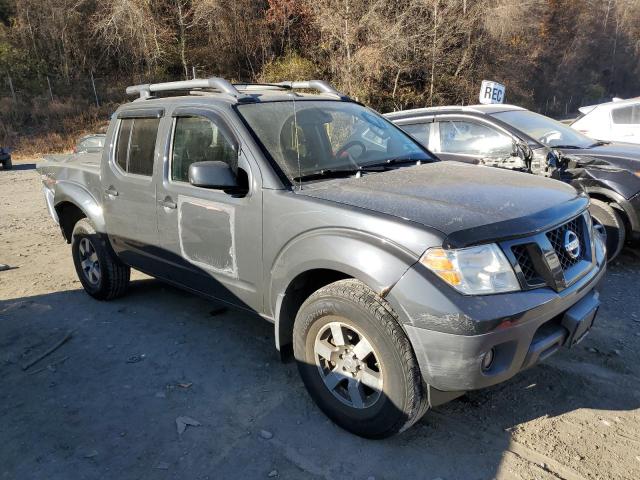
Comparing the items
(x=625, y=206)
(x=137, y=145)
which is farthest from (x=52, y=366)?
(x=625, y=206)

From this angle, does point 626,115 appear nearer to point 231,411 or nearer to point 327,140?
point 327,140

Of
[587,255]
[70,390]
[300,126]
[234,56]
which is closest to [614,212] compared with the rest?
[587,255]

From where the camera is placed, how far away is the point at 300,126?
3.51 m

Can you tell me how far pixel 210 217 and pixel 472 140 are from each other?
3.85 m

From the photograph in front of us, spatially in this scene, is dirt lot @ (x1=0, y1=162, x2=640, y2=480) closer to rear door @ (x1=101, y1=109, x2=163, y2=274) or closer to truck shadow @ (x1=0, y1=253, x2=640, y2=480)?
truck shadow @ (x1=0, y1=253, x2=640, y2=480)

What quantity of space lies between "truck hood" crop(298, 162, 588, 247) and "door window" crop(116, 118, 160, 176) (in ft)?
5.45

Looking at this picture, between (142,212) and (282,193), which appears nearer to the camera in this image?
(282,193)

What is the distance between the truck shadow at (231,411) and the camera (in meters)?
2.67

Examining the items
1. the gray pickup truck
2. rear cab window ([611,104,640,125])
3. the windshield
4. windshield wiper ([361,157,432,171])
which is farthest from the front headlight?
rear cab window ([611,104,640,125])

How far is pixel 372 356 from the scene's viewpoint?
2736mm

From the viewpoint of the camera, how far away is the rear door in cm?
400

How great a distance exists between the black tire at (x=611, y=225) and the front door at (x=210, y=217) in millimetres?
3953

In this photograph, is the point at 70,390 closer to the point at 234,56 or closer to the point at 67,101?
the point at 234,56

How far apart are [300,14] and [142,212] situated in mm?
20456
